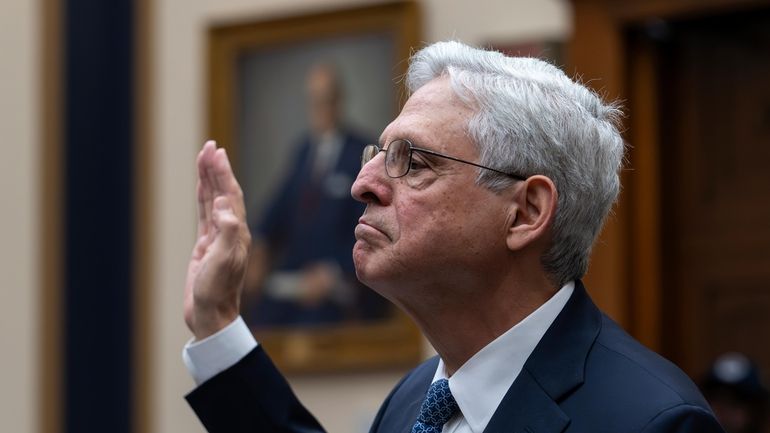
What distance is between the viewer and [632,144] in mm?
5910

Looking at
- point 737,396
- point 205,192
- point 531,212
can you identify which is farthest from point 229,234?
point 737,396

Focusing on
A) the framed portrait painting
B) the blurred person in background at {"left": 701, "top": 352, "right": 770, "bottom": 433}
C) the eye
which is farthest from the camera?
the framed portrait painting

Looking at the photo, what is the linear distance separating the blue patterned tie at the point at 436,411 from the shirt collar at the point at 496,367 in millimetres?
22

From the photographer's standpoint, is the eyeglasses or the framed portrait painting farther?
the framed portrait painting

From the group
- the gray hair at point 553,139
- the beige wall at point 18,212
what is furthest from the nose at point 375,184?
the beige wall at point 18,212

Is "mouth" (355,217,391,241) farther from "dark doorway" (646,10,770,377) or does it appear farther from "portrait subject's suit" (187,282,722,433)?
"dark doorway" (646,10,770,377)

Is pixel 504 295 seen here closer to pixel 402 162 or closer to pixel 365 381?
pixel 402 162

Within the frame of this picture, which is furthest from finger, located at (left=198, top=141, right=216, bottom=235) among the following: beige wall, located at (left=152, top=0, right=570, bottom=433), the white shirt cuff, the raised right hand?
beige wall, located at (left=152, top=0, right=570, bottom=433)

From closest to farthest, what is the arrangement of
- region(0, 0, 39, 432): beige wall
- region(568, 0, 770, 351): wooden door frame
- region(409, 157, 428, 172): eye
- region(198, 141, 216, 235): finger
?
region(409, 157, 428, 172): eye < region(198, 141, 216, 235): finger < region(568, 0, 770, 351): wooden door frame < region(0, 0, 39, 432): beige wall

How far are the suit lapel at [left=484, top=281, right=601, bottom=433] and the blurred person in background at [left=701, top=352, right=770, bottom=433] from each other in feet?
9.37

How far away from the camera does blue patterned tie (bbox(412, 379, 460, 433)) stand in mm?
2801

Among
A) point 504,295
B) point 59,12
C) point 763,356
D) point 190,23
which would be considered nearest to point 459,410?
point 504,295

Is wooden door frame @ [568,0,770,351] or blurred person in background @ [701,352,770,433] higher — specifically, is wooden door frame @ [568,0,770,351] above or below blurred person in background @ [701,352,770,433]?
above

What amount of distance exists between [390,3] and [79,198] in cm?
217
